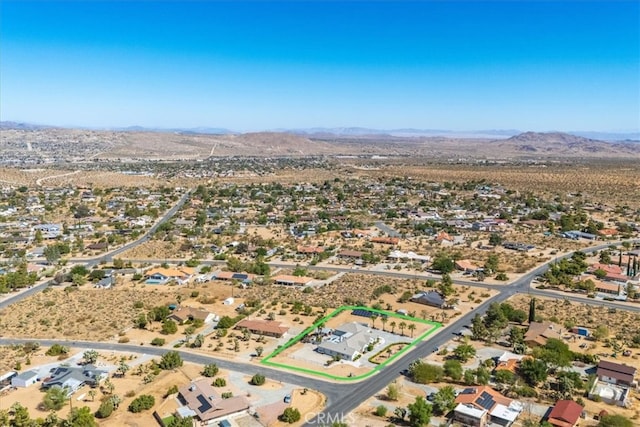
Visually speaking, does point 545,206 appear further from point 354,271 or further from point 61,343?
point 61,343

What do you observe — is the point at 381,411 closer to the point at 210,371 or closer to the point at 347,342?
the point at 347,342

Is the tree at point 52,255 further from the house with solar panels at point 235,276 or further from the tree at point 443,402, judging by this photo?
the tree at point 443,402

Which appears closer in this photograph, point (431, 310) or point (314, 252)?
point (431, 310)

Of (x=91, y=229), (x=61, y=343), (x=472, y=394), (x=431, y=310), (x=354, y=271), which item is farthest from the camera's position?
(x=91, y=229)

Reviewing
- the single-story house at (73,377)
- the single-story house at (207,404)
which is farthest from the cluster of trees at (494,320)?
the single-story house at (73,377)

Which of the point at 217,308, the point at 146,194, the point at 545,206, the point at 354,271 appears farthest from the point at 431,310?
the point at 146,194

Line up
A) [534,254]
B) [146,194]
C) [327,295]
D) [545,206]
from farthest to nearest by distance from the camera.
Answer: [146,194] < [545,206] < [534,254] < [327,295]

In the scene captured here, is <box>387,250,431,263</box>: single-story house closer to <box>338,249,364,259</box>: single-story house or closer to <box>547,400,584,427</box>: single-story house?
<box>338,249,364,259</box>: single-story house
